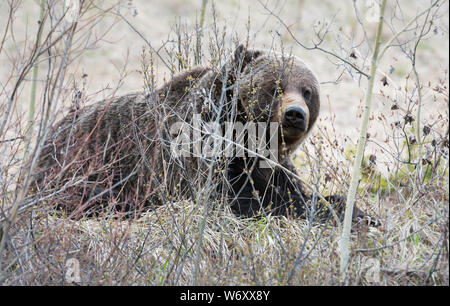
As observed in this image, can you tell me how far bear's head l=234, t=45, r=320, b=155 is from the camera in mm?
5031

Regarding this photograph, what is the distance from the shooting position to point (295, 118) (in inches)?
198

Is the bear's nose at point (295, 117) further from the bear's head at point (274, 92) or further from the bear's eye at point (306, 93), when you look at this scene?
the bear's eye at point (306, 93)

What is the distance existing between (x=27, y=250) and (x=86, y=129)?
250cm

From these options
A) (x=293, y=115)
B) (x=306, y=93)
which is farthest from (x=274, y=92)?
(x=306, y=93)

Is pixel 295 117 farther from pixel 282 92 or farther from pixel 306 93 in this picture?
pixel 306 93

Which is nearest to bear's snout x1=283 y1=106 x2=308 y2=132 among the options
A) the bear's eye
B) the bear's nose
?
the bear's nose

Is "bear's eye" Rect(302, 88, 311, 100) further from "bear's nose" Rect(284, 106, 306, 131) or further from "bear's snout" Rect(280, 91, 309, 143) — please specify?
"bear's nose" Rect(284, 106, 306, 131)

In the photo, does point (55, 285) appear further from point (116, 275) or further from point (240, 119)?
point (240, 119)

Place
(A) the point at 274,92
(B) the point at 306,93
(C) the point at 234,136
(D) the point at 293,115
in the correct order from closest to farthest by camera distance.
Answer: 1. (D) the point at 293,115
2. (A) the point at 274,92
3. (C) the point at 234,136
4. (B) the point at 306,93

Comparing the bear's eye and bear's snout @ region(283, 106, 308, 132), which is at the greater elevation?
the bear's eye

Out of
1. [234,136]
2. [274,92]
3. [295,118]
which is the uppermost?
[274,92]

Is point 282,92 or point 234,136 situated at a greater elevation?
point 282,92

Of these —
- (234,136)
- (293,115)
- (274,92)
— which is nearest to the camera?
(293,115)

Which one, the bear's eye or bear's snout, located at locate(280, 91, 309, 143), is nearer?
bear's snout, located at locate(280, 91, 309, 143)
